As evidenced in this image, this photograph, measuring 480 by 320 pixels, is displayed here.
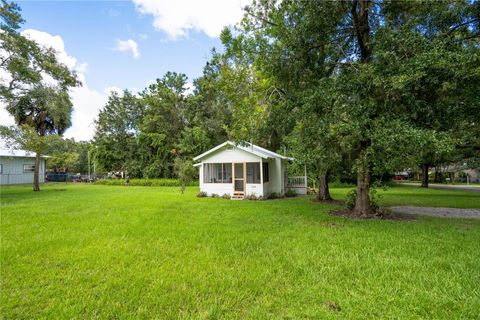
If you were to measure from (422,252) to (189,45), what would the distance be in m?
15.4

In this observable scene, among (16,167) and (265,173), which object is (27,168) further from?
(265,173)

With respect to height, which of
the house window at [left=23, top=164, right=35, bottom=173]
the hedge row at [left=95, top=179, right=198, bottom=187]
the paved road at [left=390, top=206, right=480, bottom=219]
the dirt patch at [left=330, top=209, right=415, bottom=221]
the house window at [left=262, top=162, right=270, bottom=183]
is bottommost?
the paved road at [left=390, top=206, right=480, bottom=219]

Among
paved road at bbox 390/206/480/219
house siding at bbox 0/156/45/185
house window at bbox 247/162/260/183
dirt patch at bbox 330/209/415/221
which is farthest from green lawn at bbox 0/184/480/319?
house siding at bbox 0/156/45/185

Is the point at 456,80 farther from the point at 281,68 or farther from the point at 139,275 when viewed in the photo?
the point at 139,275

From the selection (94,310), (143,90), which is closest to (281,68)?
(94,310)

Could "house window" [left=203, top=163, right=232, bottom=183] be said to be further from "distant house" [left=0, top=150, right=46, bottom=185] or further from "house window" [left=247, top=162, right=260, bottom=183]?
"distant house" [left=0, top=150, right=46, bottom=185]

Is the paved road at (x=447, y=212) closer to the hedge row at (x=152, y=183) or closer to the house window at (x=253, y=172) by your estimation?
the house window at (x=253, y=172)

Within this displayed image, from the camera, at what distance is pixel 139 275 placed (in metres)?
3.44

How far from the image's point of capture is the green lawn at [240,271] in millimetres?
2656

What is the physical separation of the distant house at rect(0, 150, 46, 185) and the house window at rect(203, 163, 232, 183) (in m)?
16.4

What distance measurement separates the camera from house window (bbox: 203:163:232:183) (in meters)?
14.6

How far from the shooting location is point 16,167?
2192 cm

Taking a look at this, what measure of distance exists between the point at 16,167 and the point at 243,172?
22563 mm

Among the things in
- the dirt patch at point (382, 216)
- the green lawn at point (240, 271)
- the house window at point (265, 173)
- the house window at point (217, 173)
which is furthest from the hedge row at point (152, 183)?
the green lawn at point (240, 271)
